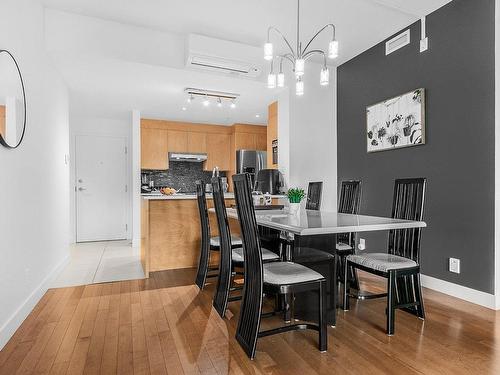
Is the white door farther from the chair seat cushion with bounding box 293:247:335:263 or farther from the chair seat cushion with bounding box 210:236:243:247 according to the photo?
the chair seat cushion with bounding box 293:247:335:263

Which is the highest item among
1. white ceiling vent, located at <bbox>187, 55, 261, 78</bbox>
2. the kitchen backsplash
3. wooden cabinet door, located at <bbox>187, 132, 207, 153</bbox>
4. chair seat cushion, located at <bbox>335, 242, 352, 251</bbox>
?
white ceiling vent, located at <bbox>187, 55, 261, 78</bbox>

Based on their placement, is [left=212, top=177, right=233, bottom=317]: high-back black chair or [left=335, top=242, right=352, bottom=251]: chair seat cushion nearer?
[left=212, top=177, right=233, bottom=317]: high-back black chair

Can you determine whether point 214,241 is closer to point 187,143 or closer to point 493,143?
point 493,143

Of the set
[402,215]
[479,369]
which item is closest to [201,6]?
[402,215]

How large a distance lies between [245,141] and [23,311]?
→ 4832mm

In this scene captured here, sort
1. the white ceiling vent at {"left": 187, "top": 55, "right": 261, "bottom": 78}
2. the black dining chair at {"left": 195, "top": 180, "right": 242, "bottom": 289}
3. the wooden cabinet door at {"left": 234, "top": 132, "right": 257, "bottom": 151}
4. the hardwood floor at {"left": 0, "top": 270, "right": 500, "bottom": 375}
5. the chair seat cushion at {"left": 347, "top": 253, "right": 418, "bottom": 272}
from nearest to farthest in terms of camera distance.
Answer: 1. the hardwood floor at {"left": 0, "top": 270, "right": 500, "bottom": 375}
2. the chair seat cushion at {"left": 347, "top": 253, "right": 418, "bottom": 272}
3. the black dining chair at {"left": 195, "top": 180, "right": 242, "bottom": 289}
4. the white ceiling vent at {"left": 187, "top": 55, "right": 261, "bottom": 78}
5. the wooden cabinet door at {"left": 234, "top": 132, "right": 257, "bottom": 151}

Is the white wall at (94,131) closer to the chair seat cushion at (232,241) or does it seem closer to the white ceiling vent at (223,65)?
the white ceiling vent at (223,65)

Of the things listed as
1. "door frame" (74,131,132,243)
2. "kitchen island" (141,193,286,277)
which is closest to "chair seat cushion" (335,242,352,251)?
"kitchen island" (141,193,286,277)

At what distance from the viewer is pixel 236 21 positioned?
10.2 ft

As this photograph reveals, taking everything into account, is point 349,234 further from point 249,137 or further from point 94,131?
point 94,131

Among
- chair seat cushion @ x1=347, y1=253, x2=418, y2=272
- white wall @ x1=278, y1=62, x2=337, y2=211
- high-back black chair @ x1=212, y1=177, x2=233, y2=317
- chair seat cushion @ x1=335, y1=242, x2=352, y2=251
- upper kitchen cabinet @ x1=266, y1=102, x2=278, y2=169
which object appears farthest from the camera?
upper kitchen cabinet @ x1=266, y1=102, x2=278, y2=169

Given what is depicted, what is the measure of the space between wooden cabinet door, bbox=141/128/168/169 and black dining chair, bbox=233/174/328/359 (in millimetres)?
4574

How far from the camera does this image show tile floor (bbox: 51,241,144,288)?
11.0ft

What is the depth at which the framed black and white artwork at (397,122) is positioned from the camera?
309 centimetres
